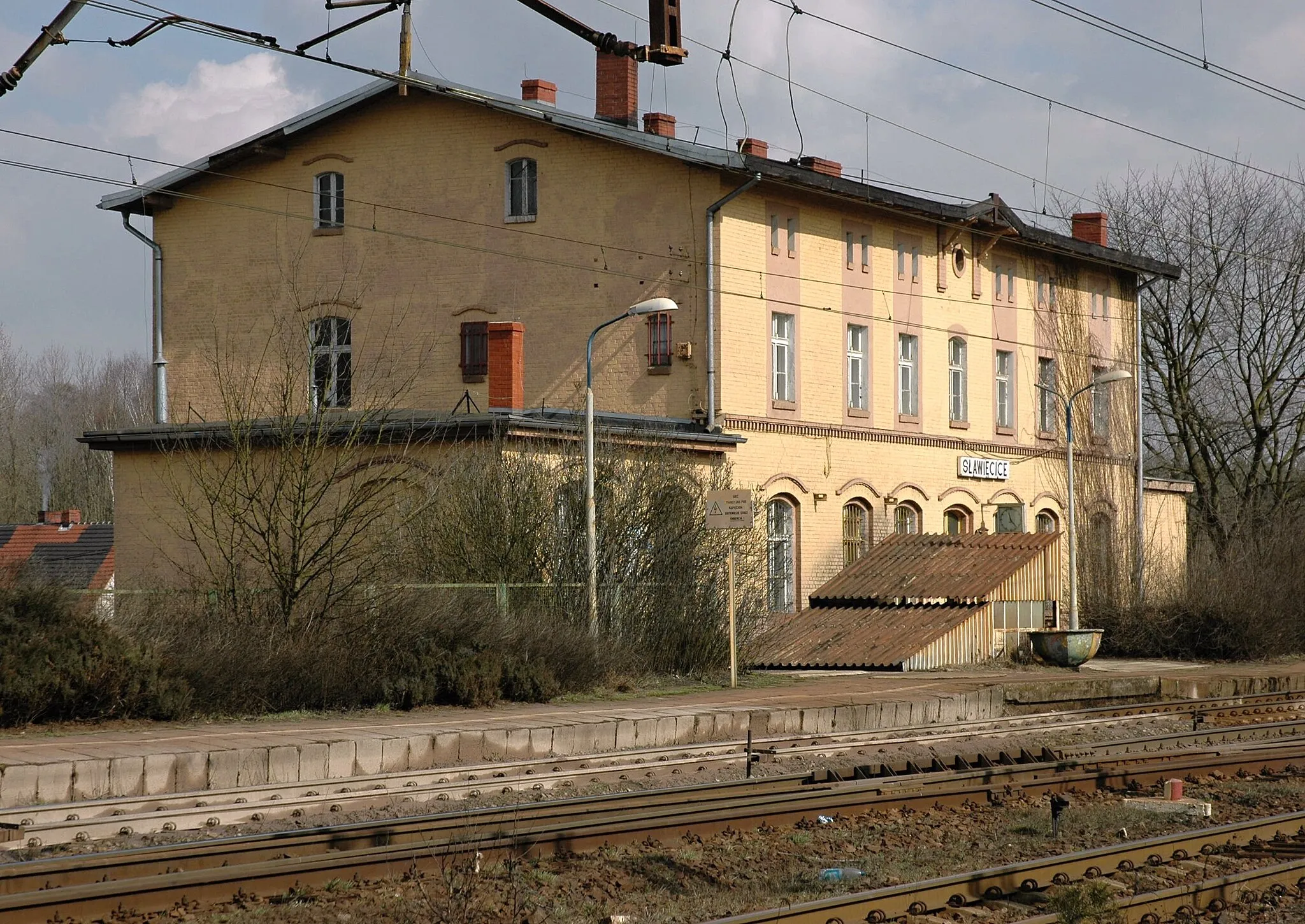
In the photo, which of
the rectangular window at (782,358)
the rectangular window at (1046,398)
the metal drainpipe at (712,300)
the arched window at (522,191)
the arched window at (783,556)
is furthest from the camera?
the rectangular window at (1046,398)

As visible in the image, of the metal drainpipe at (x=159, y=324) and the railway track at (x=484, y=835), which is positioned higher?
the metal drainpipe at (x=159, y=324)

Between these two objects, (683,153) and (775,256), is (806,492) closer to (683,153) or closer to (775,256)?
(775,256)

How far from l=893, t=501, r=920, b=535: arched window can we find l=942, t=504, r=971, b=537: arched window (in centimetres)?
112

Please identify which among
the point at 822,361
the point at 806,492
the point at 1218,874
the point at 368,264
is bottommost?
the point at 1218,874

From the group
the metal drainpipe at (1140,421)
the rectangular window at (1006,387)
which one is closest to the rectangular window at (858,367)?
the rectangular window at (1006,387)

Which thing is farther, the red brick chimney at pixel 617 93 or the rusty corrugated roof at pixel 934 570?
the red brick chimney at pixel 617 93

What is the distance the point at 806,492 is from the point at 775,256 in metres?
4.48

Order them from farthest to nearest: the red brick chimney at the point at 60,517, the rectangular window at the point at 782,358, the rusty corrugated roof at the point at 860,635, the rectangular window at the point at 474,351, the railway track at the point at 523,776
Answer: the red brick chimney at the point at 60,517 → the rectangular window at the point at 474,351 → the rectangular window at the point at 782,358 → the rusty corrugated roof at the point at 860,635 → the railway track at the point at 523,776

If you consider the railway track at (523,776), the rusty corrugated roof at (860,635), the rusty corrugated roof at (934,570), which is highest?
the rusty corrugated roof at (934,570)

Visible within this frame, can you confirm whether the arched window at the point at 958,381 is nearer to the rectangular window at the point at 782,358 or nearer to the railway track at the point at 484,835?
the rectangular window at the point at 782,358

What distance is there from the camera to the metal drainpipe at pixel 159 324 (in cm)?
3291

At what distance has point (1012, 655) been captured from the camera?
89.4ft

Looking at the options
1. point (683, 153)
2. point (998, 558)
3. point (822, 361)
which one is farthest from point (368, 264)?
point (998, 558)

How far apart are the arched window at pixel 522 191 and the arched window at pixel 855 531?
8352 millimetres
